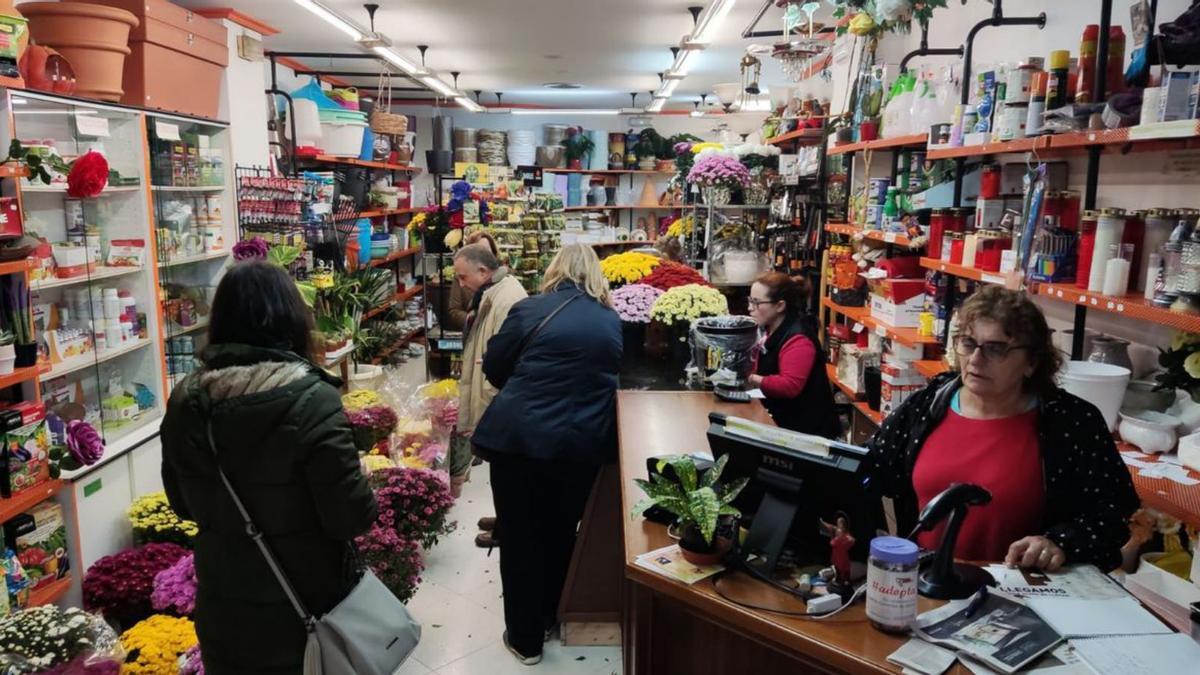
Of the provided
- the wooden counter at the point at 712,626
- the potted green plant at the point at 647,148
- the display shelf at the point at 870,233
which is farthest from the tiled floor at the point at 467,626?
the potted green plant at the point at 647,148

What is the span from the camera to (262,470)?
6.79 ft

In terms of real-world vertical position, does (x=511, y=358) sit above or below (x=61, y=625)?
above

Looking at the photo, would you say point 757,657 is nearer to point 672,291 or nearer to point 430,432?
point 672,291

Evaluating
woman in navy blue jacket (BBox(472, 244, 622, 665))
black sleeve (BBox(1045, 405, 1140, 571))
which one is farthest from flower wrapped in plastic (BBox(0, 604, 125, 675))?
black sleeve (BBox(1045, 405, 1140, 571))

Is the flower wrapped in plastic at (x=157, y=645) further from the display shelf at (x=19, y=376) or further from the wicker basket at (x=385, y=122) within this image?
the wicker basket at (x=385, y=122)

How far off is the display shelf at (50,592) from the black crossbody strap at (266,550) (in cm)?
170

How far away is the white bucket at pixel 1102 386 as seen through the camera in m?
2.57

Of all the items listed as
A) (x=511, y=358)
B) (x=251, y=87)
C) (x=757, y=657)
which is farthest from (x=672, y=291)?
(x=251, y=87)

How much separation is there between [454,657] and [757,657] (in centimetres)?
194

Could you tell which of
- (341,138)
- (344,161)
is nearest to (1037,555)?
(341,138)

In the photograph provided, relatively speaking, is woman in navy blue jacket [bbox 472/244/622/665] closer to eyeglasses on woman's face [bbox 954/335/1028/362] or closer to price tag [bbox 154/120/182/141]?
eyeglasses on woman's face [bbox 954/335/1028/362]

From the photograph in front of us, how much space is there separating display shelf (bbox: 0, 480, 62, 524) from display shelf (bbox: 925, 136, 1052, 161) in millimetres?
3789

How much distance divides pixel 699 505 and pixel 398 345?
7405 millimetres

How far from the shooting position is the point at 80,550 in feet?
11.6
